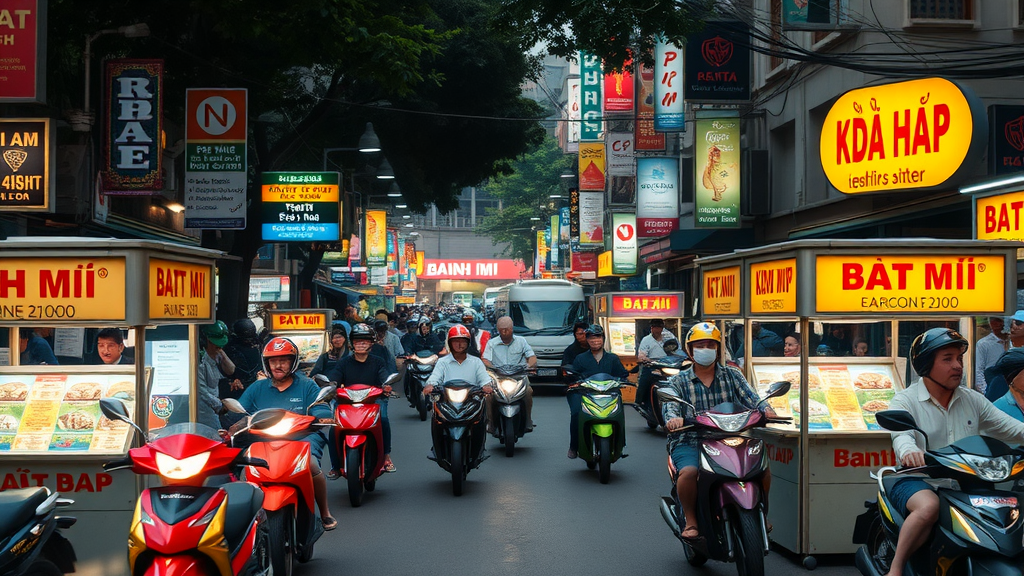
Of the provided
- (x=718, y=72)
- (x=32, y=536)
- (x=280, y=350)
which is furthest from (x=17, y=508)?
(x=718, y=72)

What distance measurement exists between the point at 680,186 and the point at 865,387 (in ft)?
78.2

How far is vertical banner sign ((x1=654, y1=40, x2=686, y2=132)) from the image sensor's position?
25922 mm

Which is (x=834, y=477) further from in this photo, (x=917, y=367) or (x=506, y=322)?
(x=506, y=322)

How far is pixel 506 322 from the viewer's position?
1502 cm

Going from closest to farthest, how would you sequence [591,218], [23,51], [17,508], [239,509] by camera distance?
[17,508] → [239,509] → [23,51] → [591,218]

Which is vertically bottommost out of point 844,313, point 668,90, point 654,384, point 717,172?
point 654,384

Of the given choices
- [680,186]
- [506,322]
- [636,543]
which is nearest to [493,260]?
[680,186]

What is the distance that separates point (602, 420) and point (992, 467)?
23.7ft

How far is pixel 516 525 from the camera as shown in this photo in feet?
31.3

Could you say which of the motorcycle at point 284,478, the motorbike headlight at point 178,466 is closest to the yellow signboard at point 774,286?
the motorcycle at point 284,478

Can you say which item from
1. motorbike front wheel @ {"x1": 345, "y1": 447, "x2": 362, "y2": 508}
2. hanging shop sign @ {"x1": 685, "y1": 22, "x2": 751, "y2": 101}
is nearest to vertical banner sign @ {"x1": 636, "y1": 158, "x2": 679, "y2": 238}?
hanging shop sign @ {"x1": 685, "y1": 22, "x2": 751, "y2": 101}

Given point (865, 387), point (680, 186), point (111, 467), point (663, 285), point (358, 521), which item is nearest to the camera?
point (111, 467)

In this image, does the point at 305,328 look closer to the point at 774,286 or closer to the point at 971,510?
the point at 774,286

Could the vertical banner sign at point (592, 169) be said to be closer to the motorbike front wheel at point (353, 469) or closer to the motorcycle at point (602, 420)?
the motorcycle at point (602, 420)
